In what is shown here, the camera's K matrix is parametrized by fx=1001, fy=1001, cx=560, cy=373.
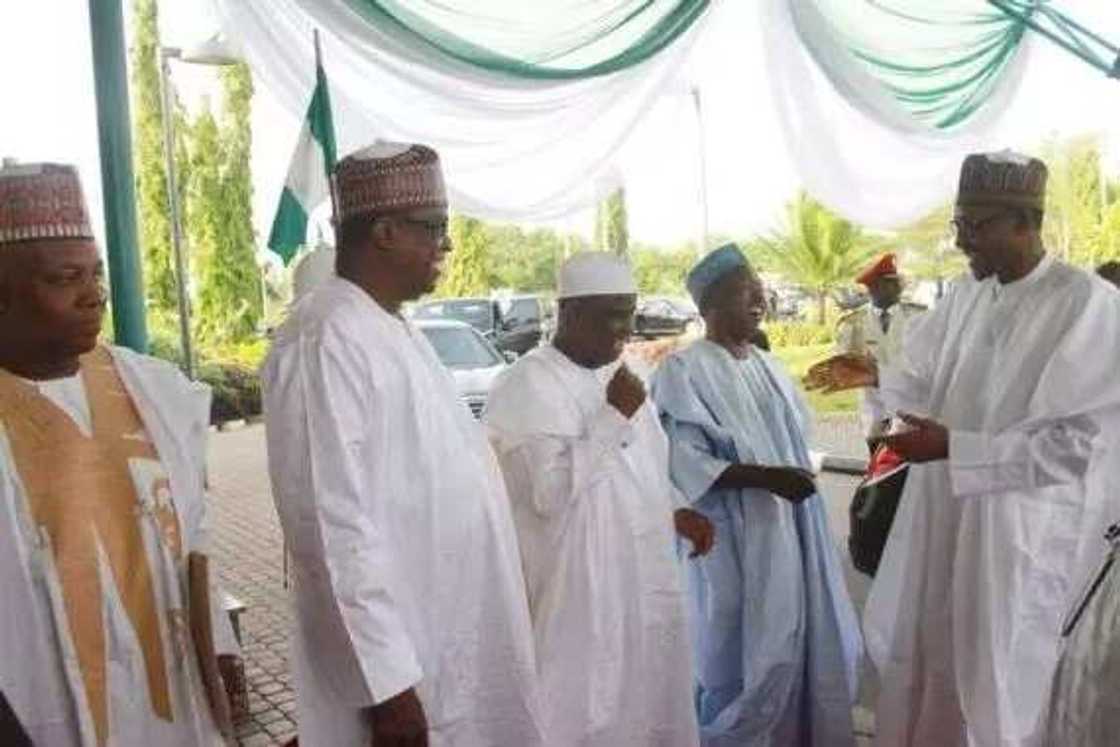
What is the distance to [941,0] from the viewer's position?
4656 mm

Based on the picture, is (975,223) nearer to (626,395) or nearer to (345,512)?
(626,395)

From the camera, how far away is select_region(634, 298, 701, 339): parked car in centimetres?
2099

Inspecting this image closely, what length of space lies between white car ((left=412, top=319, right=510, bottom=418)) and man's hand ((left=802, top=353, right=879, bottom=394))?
7563 millimetres

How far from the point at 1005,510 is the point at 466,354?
30.0 ft

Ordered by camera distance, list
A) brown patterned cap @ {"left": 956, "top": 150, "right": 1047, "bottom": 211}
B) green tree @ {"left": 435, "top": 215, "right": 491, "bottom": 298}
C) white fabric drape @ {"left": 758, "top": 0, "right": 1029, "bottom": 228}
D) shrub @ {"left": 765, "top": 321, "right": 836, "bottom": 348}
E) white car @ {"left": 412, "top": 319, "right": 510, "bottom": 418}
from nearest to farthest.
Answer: brown patterned cap @ {"left": 956, "top": 150, "right": 1047, "bottom": 211}
white fabric drape @ {"left": 758, "top": 0, "right": 1029, "bottom": 228}
white car @ {"left": 412, "top": 319, "right": 510, "bottom": 418}
shrub @ {"left": 765, "top": 321, "right": 836, "bottom": 348}
green tree @ {"left": 435, "top": 215, "right": 491, "bottom": 298}

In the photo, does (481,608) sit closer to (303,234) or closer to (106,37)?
(303,234)

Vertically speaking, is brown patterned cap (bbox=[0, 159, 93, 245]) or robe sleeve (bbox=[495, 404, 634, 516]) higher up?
brown patterned cap (bbox=[0, 159, 93, 245])

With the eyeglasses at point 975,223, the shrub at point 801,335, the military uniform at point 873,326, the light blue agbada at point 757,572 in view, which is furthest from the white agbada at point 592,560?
the shrub at point 801,335

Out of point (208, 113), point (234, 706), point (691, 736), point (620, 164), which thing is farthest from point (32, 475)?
point (208, 113)

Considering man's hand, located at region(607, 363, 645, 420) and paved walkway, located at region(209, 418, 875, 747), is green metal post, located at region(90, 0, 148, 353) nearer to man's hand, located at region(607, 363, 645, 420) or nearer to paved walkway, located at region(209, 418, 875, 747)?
paved walkway, located at region(209, 418, 875, 747)

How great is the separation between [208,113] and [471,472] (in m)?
22.8

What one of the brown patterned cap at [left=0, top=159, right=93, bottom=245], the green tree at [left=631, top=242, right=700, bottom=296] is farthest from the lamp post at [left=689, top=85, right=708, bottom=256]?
the green tree at [left=631, top=242, right=700, bottom=296]

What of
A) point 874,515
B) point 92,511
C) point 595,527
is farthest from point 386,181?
point 874,515

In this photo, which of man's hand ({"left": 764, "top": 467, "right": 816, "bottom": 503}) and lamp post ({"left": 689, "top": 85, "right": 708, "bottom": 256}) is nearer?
man's hand ({"left": 764, "top": 467, "right": 816, "bottom": 503})
